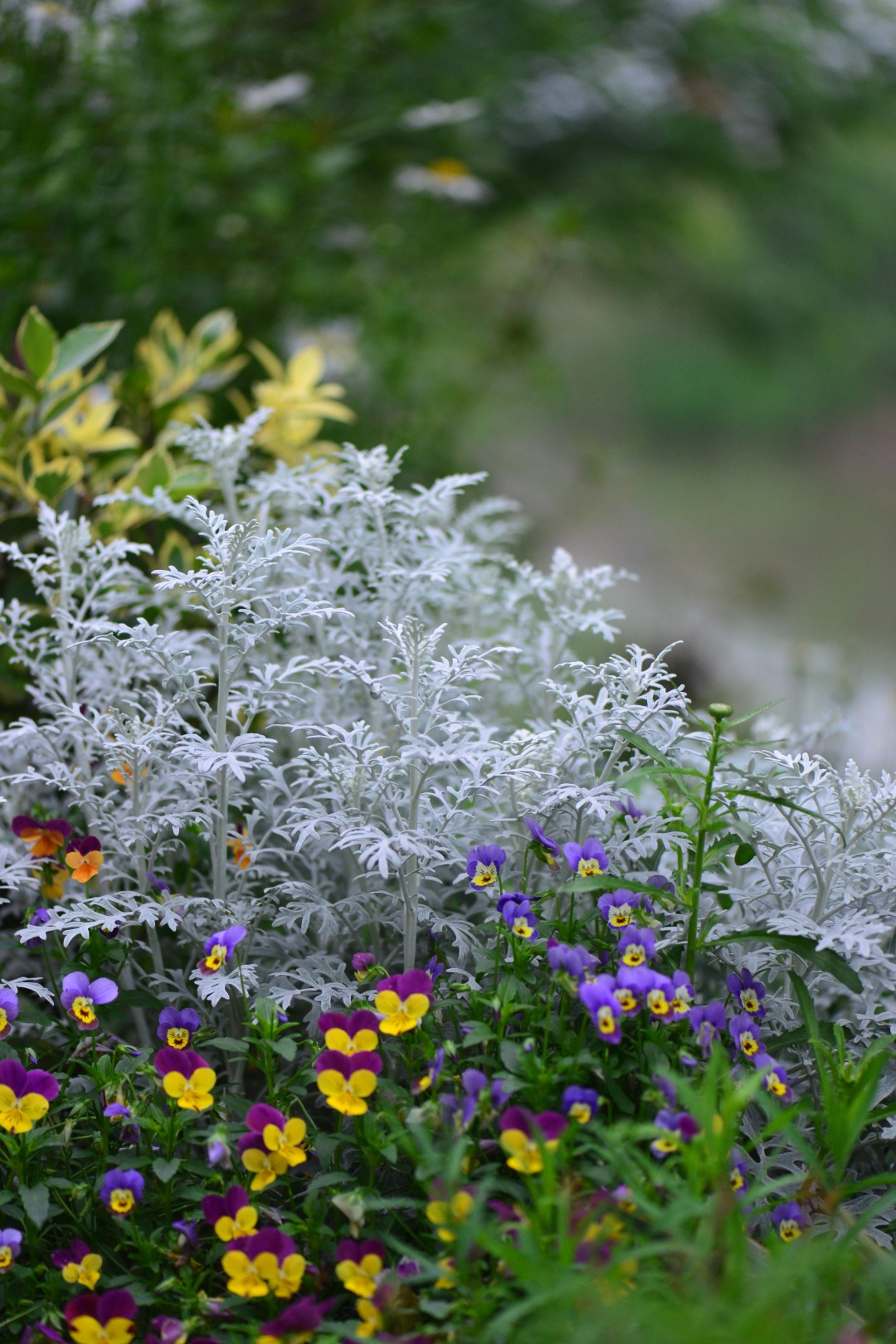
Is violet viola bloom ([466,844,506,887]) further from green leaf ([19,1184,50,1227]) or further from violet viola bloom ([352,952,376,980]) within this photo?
green leaf ([19,1184,50,1227])

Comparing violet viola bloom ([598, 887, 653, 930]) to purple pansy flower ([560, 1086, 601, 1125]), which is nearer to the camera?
purple pansy flower ([560, 1086, 601, 1125])

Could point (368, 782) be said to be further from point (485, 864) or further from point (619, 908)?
point (619, 908)

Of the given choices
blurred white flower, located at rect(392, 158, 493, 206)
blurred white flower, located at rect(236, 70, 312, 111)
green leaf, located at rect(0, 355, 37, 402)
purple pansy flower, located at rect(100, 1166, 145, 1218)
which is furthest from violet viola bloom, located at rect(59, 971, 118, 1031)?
blurred white flower, located at rect(392, 158, 493, 206)

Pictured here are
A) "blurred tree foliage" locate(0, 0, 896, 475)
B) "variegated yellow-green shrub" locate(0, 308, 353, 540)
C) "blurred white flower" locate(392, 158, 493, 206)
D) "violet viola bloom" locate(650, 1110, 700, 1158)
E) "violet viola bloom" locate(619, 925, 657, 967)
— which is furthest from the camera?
"blurred white flower" locate(392, 158, 493, 206)

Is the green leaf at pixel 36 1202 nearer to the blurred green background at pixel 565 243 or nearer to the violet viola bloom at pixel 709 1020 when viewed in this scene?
the violet viola bloom at pixel 709 1020

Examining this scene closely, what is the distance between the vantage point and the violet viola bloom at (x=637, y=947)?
786mm

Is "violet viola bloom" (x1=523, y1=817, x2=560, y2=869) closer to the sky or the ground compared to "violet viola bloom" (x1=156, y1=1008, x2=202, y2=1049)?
closer to the sky

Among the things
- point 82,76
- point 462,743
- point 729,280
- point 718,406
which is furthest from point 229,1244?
point 718,406

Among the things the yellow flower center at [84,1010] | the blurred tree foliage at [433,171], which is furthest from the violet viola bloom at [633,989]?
the blurred tree foliage at [433,171]

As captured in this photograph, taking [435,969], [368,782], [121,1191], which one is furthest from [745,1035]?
[121,1191]

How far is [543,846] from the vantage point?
85 centimetres

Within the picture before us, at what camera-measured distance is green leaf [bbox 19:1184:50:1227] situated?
0.71 metres

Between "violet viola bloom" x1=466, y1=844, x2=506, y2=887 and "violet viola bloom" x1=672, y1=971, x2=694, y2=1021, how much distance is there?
6.4 inches

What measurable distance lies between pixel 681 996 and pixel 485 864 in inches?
7.3
